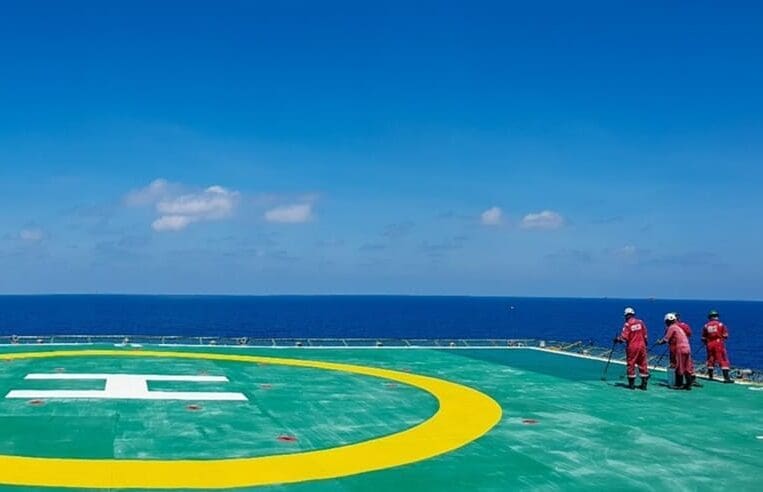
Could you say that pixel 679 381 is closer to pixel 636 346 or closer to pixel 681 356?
pixel 681 356

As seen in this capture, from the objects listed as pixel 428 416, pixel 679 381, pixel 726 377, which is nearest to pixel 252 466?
pixel 428 416

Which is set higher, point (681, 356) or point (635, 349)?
point (635, 349)

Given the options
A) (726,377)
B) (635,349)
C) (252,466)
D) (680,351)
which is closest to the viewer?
(252,466)

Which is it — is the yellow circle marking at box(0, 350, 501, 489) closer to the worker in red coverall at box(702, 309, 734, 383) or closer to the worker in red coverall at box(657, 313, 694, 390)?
the worker in red coverall at box(657, 313, 694, 390)

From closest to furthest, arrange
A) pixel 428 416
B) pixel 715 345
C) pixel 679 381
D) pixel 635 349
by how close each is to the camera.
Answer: pixel 428 416 < pixel 635 349 < pixel 679 381 < pixel 715 345

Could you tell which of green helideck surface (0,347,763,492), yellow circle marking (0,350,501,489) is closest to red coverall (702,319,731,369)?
green helideck surface (0,347,763,492)

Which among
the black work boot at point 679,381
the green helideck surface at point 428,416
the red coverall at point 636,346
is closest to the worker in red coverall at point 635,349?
the red coverall at point 636,346
